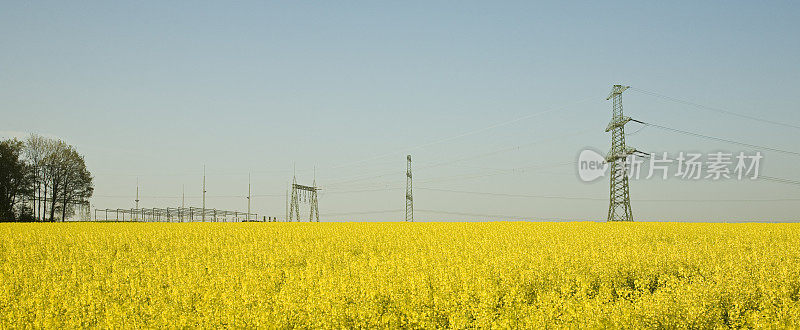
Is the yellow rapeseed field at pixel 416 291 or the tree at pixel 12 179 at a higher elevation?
the tree at pixel 12 179

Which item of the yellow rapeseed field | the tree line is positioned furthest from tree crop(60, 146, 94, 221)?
the yellow rapeseed field

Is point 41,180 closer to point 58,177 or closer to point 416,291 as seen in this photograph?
point 58,177

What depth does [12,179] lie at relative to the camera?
190 ft

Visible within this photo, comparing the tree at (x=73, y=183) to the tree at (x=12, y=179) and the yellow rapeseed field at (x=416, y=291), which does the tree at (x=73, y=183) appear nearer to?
the tree at (x=12, y=179)

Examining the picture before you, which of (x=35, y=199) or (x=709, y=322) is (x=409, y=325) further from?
(x=35, y=199)

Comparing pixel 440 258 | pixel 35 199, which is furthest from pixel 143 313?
pixel 35 199

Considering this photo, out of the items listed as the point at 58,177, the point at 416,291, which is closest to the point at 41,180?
the point at 58,177

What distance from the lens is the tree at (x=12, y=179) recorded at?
5656 cm

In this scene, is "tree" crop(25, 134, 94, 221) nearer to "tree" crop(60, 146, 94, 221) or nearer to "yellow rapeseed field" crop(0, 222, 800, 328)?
"tree" crop(60, 146, 94, 221)

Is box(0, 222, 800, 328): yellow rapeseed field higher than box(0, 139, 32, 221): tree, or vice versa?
box(0, 139, 32, 221): tree

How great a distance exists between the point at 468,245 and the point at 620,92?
32.3 meters

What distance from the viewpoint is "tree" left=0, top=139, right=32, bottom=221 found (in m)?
56.6

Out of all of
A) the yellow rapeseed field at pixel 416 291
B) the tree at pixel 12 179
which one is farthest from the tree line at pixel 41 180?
the yellow rapeseed field at pixel 416 291

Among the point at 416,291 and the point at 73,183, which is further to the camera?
the point at 73,183
